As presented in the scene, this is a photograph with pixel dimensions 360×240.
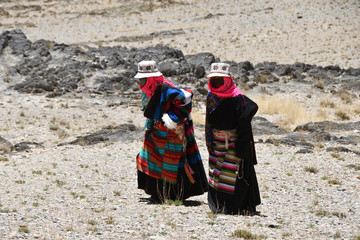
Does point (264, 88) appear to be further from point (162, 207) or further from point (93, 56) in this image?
point (162, 207)

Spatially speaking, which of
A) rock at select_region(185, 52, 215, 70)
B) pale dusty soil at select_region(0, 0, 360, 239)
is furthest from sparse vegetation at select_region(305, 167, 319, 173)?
rock at select_region(185, 52, 215, 70)

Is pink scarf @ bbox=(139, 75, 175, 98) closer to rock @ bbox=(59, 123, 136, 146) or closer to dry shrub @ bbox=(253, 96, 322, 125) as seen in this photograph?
rock @ bbox=(59, 123, 136, 146)

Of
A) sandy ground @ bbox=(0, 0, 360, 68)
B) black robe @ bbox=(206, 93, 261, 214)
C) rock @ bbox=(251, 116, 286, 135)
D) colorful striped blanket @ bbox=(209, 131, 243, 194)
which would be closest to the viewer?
black robe @ bbox=(206, 93, 261, 214)

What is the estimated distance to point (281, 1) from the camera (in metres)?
40.4

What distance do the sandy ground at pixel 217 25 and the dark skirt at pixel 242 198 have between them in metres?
19.4

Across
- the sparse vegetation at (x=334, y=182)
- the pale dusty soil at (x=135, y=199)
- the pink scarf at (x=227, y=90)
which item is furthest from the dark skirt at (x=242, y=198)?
the sparse vegetation at (x=334, y=182)

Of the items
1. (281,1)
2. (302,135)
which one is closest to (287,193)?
(302,135)

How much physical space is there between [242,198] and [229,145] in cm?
63

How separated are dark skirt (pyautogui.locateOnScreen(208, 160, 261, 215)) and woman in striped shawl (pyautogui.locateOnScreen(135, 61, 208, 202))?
532mm

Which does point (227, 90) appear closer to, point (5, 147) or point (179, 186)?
point (179, 186)

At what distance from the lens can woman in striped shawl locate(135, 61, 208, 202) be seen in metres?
5.62

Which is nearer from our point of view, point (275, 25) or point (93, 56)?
point (93, 56)

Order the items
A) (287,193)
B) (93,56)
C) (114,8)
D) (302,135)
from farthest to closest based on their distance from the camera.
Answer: (114,8)
(93,56)
(302,135)
(287,193)

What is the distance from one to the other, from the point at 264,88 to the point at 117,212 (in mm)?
13291
